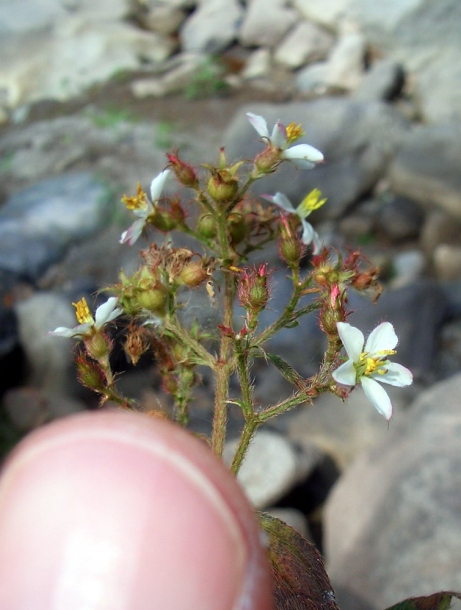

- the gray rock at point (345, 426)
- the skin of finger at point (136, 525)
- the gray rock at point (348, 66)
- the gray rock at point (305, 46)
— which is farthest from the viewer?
the gray rock at point (305, 46)

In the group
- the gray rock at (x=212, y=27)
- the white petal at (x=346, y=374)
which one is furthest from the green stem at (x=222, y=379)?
the gray rock at (x=212, y=27)

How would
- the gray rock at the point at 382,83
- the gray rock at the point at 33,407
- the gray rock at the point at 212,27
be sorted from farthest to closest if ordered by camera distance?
the gray rock at the point at 212,27 < the gray rock at the point at 382,83 < the gray rock at the point at 33,407

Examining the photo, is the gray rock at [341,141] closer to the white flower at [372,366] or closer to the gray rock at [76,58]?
the gray rock at [76,58]

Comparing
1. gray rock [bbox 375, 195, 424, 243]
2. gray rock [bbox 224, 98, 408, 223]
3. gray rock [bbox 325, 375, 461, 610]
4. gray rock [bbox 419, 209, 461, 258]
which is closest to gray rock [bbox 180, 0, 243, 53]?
gray rock [bbox 224, 98, 408, 223]

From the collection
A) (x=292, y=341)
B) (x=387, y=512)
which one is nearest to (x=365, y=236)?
(x=292, y=341)

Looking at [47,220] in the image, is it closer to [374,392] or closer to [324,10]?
[324,10]

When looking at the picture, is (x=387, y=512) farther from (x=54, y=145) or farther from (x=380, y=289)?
(x=54, y=145)

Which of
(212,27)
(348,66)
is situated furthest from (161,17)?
(348,66)
